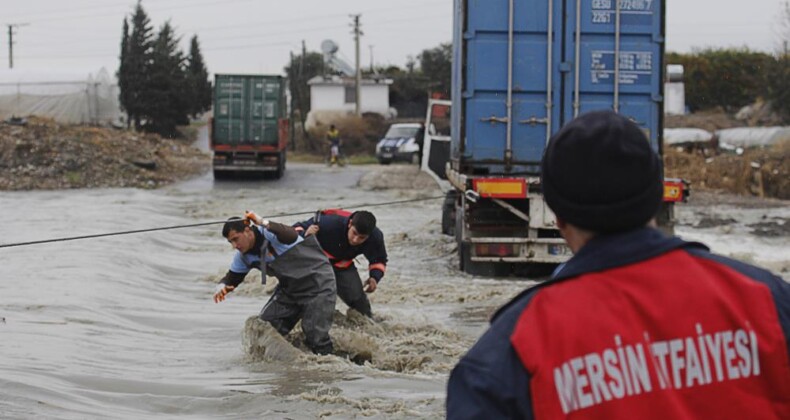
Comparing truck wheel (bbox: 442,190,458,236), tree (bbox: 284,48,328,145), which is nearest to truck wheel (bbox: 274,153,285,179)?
truck wheel (bbox: 442,190,458,236)

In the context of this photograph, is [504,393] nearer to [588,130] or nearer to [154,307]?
[588,130]

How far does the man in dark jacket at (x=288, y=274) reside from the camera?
790cm

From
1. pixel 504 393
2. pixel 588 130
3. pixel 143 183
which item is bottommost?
pixel 143 183

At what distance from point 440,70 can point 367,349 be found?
59.6m

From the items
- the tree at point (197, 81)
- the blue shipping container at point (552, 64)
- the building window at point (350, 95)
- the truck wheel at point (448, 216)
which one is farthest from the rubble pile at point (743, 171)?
the tree at point (197, 81)

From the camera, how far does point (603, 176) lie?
2217 mm

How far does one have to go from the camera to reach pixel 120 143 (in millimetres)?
39219

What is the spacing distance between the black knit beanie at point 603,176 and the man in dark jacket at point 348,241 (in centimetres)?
631

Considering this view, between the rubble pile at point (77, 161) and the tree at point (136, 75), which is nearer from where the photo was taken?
the rubble pile at point (77, 161)

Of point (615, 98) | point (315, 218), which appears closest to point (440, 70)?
point (615, 98)

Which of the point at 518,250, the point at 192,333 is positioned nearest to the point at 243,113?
the point at 518,250

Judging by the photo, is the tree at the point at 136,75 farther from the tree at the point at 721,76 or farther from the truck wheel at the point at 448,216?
the truck wheel at the point at 448,216

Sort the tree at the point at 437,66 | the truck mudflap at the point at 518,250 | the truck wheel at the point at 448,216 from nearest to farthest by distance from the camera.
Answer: the truck mudflap at the point at 518,250
the truck wheel at the point at 448,216
the tree at the point at 437,66

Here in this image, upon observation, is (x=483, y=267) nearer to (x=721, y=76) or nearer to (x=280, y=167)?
A: (x=280, y=167)
